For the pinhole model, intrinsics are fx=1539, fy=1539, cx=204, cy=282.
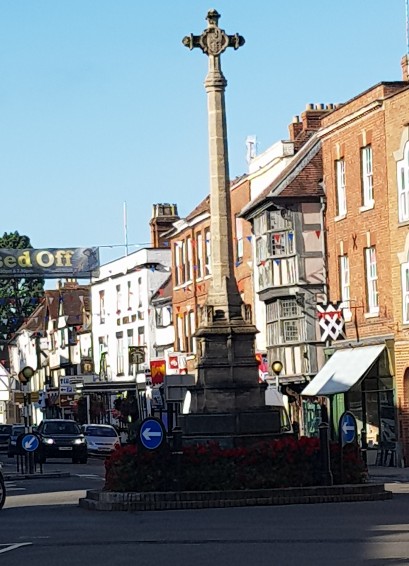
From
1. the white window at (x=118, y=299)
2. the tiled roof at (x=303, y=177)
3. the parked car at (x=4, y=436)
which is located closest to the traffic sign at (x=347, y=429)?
the tiled roof at (x=303, y=177)

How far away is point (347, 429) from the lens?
27.8 m

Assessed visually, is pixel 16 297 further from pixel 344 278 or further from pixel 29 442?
pixel 29 442

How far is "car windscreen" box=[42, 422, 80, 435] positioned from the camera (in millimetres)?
58812

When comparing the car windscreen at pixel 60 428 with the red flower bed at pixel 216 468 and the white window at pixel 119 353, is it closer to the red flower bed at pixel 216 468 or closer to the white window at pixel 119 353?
the white window at pixel 119 353

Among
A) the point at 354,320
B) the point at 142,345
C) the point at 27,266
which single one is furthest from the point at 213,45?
the point at 142,345

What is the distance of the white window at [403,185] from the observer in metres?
44.5

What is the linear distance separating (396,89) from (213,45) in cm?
1482

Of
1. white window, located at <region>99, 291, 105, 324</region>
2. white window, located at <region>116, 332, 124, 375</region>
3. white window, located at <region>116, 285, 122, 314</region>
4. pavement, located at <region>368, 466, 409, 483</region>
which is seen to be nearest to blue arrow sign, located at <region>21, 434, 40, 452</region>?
pavement, located at <region>368, 466, 409, 483</region>

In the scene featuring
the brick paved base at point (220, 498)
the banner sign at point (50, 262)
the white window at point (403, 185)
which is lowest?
the brick paved base at point (220, 498)

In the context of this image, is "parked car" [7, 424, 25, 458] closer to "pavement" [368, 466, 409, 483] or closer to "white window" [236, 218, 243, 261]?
"white window" [236, 218, 243, 261]

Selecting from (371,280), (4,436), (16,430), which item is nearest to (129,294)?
(4,436)

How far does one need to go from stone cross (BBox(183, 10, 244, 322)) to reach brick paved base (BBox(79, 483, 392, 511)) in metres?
5.82

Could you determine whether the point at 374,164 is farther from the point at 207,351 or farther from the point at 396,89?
the point at 207,351

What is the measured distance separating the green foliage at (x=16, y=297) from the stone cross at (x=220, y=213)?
103 m
